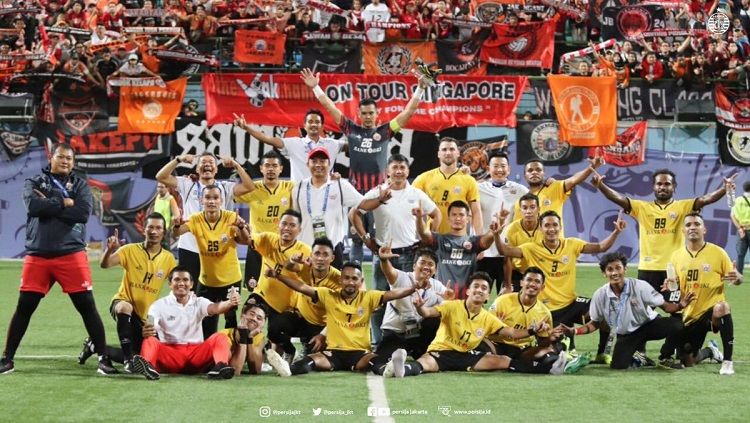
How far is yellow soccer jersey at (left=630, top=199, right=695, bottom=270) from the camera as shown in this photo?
41.8ft

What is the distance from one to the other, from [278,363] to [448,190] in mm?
3374

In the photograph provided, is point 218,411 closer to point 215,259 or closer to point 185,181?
point 215,259

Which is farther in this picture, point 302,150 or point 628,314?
point 302,150

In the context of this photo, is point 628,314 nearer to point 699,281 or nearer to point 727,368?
point 699,281

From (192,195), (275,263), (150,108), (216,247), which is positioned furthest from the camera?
(150,108)

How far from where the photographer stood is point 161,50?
80.2 feet

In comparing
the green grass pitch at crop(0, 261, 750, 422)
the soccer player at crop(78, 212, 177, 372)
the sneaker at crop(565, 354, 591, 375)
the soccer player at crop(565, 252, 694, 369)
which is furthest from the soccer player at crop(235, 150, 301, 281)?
the sneaker at crop(565, 354, 591, 375)

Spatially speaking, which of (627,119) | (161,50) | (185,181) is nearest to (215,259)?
(185,181)

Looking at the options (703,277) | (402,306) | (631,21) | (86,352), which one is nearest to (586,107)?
(631,21)

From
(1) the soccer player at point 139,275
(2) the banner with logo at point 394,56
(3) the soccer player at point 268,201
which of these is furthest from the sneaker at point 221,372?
(2) the banner with logo at point 394,56

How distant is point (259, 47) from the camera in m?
25.4

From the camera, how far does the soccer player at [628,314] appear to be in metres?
11.6

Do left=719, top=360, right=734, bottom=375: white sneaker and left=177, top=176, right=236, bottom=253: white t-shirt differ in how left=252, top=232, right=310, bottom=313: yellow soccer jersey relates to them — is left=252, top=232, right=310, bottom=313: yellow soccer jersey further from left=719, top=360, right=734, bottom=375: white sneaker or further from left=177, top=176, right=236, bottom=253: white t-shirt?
left=719, top=360, right=734, bottom=375: white sneaker

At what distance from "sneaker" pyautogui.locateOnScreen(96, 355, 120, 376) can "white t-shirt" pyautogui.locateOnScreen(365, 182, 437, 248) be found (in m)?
3.17
